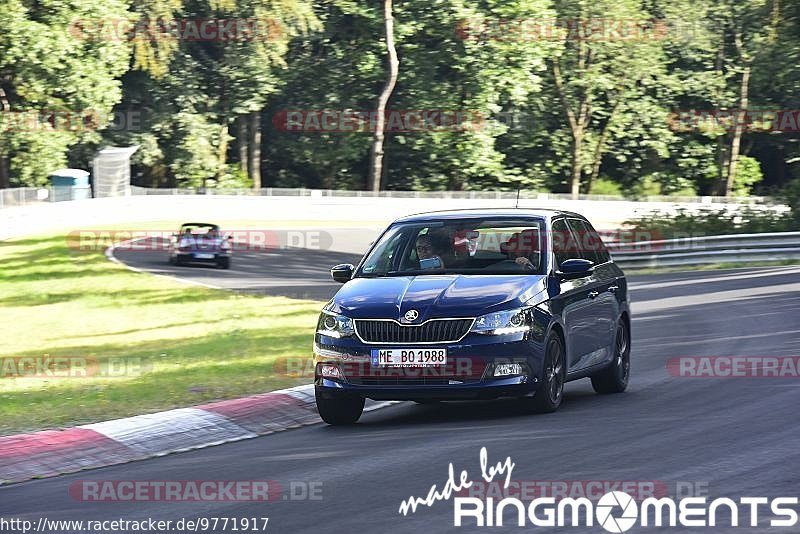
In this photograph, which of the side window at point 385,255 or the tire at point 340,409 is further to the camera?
the side window at point 385,255

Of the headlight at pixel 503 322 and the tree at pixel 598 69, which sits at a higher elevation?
the tree at pixel 598 69

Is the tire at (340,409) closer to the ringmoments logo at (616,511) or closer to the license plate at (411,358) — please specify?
the license plate at (411,358)

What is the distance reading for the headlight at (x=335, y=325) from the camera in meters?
10.3

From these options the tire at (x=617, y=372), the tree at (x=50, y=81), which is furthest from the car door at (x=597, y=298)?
the tree at (x=50, y=81)

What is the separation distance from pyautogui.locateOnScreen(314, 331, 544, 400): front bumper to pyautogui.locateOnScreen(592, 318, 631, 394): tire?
2160 millimetres

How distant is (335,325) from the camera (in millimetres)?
10391

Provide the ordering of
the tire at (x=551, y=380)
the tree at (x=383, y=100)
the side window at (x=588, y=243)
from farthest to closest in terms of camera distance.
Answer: the tree at (x=383, y=100) → the side window at (x=588, y=243) → the tire at (x=551, y=380)

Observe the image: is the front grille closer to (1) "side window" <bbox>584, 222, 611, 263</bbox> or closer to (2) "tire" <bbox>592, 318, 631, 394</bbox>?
(2) "tire" <bbox>592, 318, 631, 394</bbox>

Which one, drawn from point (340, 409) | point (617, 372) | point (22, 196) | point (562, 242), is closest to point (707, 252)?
point (617, 372)

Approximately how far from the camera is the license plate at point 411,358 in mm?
10008

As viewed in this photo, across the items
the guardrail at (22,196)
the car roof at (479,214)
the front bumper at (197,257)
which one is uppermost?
the car roof at (479,214)

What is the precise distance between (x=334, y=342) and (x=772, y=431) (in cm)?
333

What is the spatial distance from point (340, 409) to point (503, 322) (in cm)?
154

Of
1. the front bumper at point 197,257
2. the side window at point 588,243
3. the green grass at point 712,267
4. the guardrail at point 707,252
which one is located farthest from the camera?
the front bumper at point 197,257
